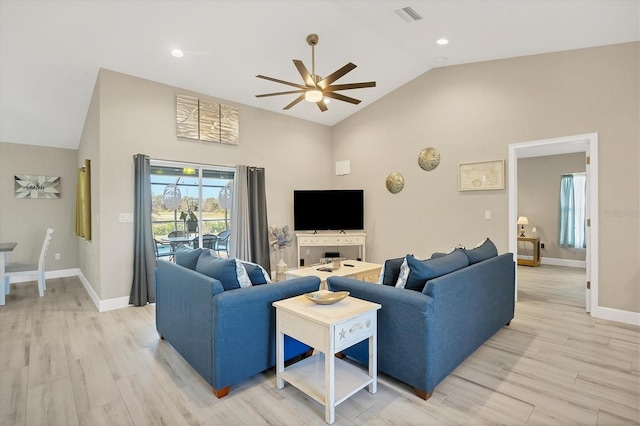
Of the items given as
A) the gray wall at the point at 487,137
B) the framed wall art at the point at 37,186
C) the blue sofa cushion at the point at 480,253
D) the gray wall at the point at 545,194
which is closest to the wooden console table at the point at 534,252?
the gray wall at the point at 545,194

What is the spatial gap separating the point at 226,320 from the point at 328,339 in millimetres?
734

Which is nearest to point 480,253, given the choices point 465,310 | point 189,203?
point 465,310

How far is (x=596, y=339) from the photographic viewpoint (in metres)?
3.22

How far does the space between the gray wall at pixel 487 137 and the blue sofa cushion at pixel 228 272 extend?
375 centimetres

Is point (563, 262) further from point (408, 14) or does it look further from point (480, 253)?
point (408, 14)

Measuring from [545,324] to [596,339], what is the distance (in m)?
0.47

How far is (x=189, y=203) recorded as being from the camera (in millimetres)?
5070

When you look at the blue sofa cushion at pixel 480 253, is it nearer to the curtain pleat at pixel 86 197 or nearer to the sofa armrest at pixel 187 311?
the sofa armrest at pixel 187 311

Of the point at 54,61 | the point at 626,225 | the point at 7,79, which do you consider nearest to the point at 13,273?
the point at 7,79

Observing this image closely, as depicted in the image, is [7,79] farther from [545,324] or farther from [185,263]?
[545,324]

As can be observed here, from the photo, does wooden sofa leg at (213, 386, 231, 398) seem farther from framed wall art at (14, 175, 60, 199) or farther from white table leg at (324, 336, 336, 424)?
framed wall art at (14, 175, 60, 199)

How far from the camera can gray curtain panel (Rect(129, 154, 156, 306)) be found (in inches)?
171

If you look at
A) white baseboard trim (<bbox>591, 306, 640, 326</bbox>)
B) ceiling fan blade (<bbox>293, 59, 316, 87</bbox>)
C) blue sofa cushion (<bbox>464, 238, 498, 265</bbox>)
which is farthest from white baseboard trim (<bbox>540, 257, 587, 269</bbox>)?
ceiling fan blade (<bbox>293, 59, 316, 87</bbox>)

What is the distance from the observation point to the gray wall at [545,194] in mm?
7051
